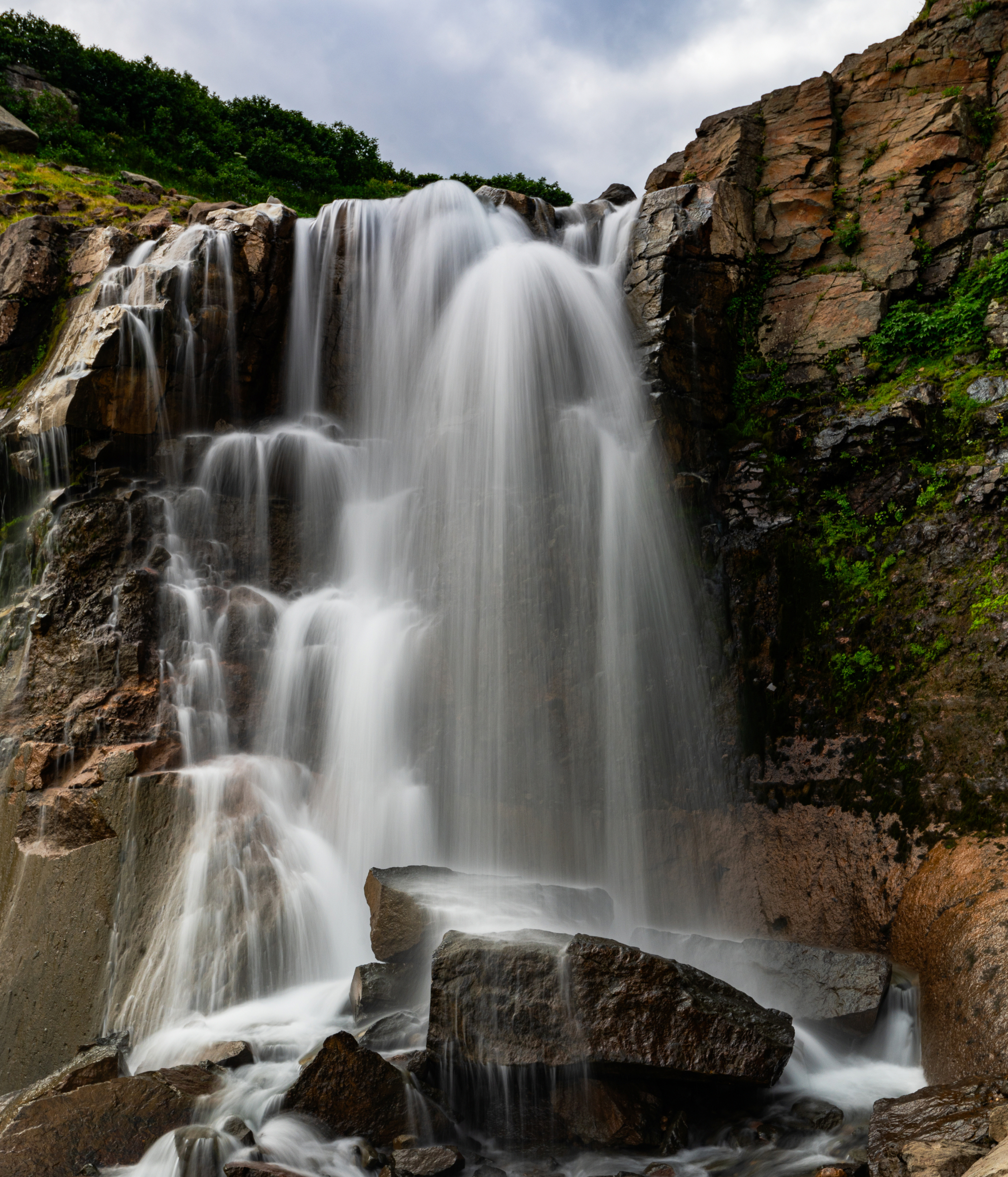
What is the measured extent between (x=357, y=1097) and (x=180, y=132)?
3031 centimetres

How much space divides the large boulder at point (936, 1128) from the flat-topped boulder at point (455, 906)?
3056 millimetres

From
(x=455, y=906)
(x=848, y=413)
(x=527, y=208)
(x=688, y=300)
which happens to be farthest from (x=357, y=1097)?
(x=527, y=208)

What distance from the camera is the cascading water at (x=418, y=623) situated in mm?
8148

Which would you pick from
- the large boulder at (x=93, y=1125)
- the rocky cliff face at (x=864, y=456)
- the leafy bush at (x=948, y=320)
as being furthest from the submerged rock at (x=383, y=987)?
Answer: the leafy bush at (x=948, y=320)

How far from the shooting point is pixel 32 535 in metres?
10.6

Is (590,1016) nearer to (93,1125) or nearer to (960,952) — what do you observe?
(960,952)

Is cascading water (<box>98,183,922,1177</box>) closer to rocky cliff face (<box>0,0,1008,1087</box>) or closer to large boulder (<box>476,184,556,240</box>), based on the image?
rocky cliff face (<box>0,0,1008,1087</box>)

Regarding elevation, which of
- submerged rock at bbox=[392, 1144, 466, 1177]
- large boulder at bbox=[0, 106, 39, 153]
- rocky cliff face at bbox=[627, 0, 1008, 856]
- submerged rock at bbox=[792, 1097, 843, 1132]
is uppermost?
large boulder at bbox=[0, 106, 39, 153]

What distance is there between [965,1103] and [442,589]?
7.87m

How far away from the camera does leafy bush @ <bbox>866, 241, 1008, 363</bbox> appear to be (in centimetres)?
→ 1112

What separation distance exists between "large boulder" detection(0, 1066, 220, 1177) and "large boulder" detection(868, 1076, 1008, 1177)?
4569mm

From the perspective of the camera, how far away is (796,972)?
23.8 ft

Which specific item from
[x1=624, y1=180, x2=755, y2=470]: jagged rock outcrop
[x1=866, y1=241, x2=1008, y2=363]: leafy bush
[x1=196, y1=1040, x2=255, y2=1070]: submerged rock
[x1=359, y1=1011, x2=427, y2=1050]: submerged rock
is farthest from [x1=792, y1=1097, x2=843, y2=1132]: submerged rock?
[x1=866, y1=241, x2=1008, y2=363]: leafy bush

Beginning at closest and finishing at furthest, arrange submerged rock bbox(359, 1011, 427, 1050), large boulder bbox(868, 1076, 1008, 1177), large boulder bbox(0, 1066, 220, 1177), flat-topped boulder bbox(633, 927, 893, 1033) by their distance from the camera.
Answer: large boulder bbox(868, 1076, 1008, 1177)
large boulder bbox(0, 1066, 220, 1177)
submerged rock bbox(359, 1011, 427, 1050)
flat-topped boulder bbox(633, 927, 893, 1033)
